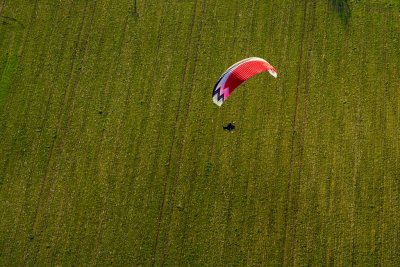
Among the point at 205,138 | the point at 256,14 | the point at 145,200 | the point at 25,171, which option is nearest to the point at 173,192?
the point at 145,200

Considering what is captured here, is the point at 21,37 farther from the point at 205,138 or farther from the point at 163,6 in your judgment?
the point at 205,138

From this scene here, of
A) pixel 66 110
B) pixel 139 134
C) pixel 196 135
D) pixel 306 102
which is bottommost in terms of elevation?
pixel 139 134

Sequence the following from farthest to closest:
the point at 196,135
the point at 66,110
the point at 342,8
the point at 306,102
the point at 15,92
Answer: the point at 342,8
the point at 15,92
the point at 66,110
the point at 306,102
the point at 196,135

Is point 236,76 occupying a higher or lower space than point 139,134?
higher

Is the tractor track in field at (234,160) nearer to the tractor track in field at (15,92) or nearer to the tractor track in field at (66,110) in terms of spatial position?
the tractor track in field at (66,110)

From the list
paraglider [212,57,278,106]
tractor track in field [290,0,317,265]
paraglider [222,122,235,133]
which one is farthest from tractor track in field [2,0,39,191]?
tractor track in field [290,0,317,265]

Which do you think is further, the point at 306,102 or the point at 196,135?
the point at 306,102

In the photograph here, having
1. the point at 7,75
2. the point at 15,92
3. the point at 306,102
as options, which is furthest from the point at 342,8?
the point at 7,75

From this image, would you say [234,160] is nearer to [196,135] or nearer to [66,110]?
[196,135]

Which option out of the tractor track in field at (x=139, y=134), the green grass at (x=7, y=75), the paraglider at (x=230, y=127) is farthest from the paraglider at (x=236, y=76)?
the green grass at (x=7, y=75)
